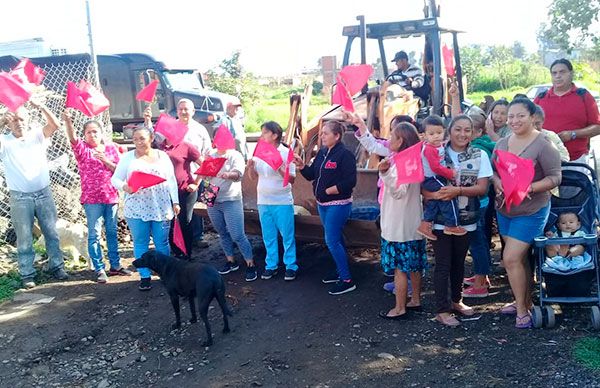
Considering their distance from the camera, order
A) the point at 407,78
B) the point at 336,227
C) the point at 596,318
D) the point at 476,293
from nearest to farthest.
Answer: the point at 596,318, the point at 476,293, the point at 336,227, the point at 407,78

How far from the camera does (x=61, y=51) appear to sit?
21.9 meters

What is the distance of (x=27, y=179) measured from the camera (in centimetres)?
613

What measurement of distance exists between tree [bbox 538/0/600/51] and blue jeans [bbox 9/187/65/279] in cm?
1361

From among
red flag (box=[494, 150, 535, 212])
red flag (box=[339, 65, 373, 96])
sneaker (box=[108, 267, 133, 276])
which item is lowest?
sneaker (box=[108, 267, 133, 276])

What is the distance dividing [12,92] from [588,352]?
5.59 meters

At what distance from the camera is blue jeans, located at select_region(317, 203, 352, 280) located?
5543mm

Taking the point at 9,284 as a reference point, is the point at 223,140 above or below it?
above

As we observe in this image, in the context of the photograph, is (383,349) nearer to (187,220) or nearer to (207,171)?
(207,171)

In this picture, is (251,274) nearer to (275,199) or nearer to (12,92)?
(275,199)

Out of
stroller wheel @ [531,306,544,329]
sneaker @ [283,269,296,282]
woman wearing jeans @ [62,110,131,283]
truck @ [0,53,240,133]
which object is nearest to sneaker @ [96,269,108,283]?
woman wearing jeans @ [62,110,131,283]

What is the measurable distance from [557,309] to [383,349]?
5.44 ft

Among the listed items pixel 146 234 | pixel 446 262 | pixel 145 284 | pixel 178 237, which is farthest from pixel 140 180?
pixel 446 262

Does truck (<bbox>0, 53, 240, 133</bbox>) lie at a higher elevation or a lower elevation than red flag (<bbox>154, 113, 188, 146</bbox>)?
higher

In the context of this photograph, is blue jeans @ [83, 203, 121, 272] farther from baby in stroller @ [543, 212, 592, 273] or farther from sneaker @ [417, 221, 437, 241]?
baby in stroller @ [543, 212, 592, 273]
